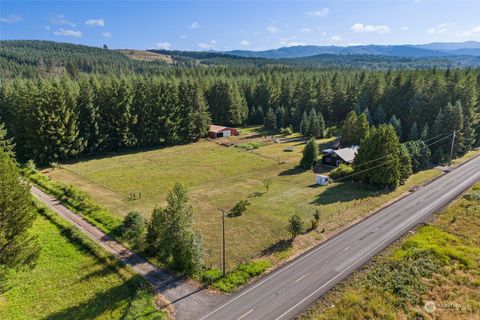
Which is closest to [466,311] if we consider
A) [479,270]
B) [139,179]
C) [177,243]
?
[479,270]

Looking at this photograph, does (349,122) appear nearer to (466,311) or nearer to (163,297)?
(466,311)

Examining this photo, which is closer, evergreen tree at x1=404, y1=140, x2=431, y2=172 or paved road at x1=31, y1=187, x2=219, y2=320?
paved road at x1=31, y1=187, x2=219, y2=320

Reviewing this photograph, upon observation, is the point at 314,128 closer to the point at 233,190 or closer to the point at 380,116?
the point at 380,116

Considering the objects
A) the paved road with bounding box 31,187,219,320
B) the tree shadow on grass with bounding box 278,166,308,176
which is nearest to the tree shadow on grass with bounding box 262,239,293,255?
the paved road with bounding box 31,187,219,320

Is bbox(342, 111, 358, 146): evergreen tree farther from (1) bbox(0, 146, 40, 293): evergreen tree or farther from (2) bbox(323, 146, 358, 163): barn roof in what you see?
(1) bbox(0, 146, 40, 293): evergreen tree

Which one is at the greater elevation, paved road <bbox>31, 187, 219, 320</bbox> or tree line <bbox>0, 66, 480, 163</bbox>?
tree line <bbox>0, 66, 480, 163</bbox>

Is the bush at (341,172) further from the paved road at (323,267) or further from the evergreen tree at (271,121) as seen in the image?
the evergreen tree at (271,121)

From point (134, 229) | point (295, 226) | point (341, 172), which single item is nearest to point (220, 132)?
point (341, 172)
